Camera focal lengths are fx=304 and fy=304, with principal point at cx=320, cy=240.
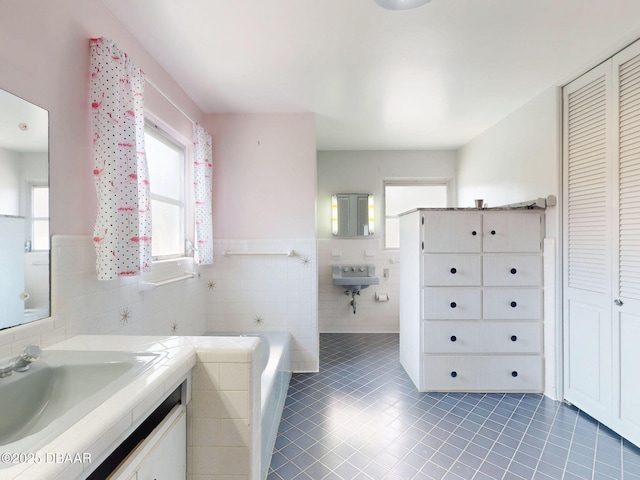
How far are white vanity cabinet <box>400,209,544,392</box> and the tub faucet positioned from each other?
234 centimetres

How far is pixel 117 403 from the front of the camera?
2.49 ft

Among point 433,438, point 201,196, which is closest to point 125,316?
point 201,196

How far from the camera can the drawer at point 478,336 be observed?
8.19ft

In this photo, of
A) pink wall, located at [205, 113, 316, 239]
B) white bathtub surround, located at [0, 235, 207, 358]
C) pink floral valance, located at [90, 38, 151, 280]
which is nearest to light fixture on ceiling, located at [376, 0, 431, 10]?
pink floral valance, located at [90, 38, 151, 280]

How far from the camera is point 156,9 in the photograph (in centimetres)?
161

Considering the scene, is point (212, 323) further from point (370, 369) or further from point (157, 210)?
point (370, 369)

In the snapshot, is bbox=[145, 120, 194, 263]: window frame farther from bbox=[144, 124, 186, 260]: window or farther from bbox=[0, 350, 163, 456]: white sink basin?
bbox=[0, 350, 163, 456]: white sink basin

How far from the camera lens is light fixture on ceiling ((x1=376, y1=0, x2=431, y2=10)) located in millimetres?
1504

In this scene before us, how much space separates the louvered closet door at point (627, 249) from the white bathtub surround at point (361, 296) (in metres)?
2.41

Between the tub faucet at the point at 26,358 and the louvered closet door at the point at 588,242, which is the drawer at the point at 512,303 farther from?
the tub faucet at the point at 26,358

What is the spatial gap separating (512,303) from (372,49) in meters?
2.22

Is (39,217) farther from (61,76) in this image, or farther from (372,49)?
(372,49)

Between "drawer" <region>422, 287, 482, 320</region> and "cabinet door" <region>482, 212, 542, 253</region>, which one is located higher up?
"cabinet door" <region>482, 212, 542, 253</region>

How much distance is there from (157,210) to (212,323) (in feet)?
3.93
